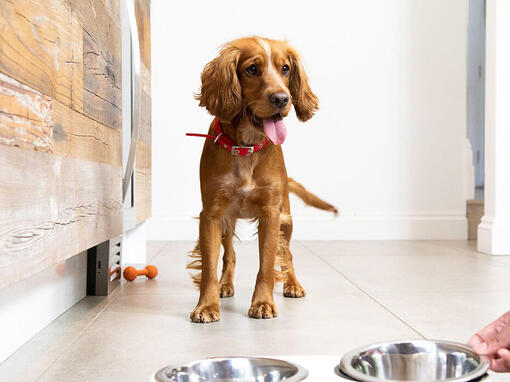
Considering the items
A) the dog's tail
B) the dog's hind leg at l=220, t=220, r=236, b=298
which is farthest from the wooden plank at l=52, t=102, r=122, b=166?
the dog's tail

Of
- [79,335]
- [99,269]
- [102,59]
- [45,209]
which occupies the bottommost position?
[79,335]

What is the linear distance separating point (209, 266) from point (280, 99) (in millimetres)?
537

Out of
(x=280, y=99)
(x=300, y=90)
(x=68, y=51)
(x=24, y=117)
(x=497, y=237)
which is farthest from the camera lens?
(x=497, y=237)

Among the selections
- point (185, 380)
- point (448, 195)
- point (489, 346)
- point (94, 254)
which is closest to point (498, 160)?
point (448, 195)

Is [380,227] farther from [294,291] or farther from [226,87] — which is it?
[226,87]

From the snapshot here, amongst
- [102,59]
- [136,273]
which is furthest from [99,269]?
[102,59]

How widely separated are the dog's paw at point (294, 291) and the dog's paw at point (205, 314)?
412 mm

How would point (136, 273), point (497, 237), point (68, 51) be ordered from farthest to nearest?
point (497, 237) → point (136, 273) → point (68, 51)

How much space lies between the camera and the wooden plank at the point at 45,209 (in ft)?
3.49

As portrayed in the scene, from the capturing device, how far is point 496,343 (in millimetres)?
943

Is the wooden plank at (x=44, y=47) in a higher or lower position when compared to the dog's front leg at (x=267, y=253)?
higher

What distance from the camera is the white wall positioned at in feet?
13.3

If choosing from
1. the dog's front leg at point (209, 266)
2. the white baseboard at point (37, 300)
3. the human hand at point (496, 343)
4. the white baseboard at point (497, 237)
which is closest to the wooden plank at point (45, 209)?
the white baseboard at point (37, 300)

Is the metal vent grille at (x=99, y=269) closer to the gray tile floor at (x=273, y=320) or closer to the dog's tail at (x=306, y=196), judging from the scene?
the gray tile floor at (x=273, y=320)
